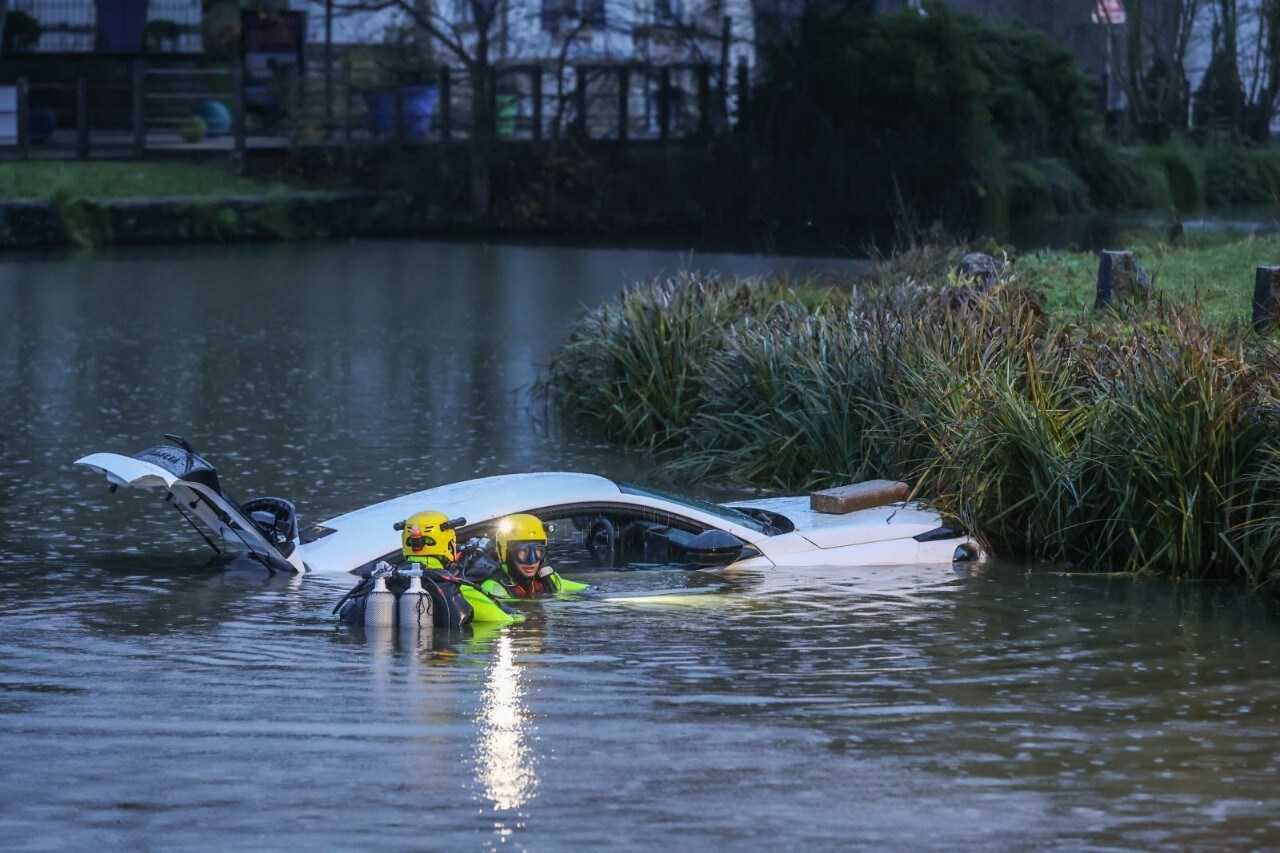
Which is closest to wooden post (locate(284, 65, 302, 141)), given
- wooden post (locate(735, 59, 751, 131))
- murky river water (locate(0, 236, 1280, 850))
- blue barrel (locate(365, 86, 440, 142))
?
blue barrel (locate(365, 86, 440, 142))

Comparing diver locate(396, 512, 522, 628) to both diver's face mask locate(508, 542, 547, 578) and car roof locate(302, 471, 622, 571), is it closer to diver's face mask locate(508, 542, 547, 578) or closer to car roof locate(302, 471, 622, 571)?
diver's face mask locate(508, 542, 547, 578)

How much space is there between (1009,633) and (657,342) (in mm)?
7720

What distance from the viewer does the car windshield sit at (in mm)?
11531

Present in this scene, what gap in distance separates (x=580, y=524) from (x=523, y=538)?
0.78m

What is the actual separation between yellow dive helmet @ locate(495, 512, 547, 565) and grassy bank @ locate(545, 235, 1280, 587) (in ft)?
11.4

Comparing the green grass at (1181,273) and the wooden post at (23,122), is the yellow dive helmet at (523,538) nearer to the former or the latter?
the green grass at (1181,273)

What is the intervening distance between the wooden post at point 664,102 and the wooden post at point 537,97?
9.86 ft

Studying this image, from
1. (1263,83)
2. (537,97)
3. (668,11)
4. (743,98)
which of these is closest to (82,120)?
(537,97)

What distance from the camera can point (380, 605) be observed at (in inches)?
396

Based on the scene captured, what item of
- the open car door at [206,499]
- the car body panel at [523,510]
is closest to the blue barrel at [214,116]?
the car body panel at [523,510]

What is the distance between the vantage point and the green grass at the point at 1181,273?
19.3 meters

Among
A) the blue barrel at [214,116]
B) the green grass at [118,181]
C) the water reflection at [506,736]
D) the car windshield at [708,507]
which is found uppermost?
the blue barrel at [214,116]

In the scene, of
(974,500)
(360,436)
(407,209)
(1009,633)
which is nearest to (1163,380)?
(974,500)

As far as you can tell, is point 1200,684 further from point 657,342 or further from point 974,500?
point 657,342
